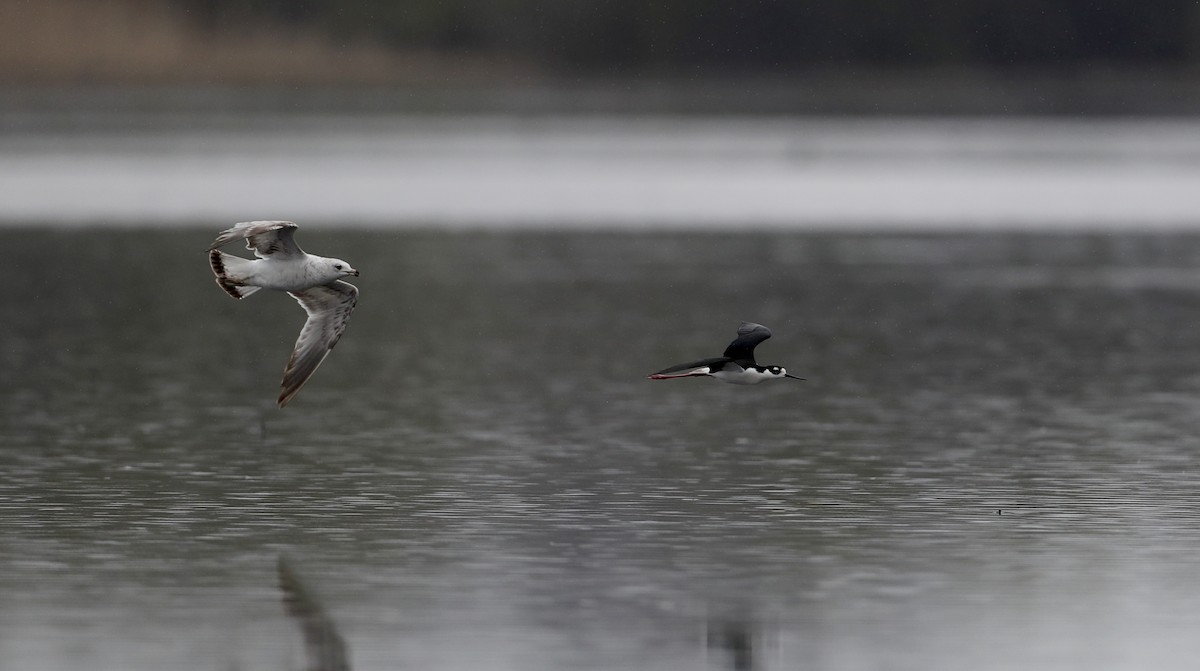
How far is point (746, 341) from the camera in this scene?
44.3 feet

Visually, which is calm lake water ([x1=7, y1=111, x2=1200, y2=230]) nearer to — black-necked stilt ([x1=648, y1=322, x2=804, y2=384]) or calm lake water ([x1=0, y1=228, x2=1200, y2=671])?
calm lake water ([x1=0, y1=228, x2=1200, y2=671])

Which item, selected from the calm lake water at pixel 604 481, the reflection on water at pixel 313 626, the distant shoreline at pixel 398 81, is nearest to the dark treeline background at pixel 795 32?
the distant shoreline at pixel 398 81

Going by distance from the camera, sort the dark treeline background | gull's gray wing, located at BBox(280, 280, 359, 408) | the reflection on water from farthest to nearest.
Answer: the dark treeline background → gull's gray wing, located at BBox(280, 280, 359, 408) → the reflection on water

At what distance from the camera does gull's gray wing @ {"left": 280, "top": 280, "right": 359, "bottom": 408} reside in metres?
13.8

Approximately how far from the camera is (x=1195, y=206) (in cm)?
4775

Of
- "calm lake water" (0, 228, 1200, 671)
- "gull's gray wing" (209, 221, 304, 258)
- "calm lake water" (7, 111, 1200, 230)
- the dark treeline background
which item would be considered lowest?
"calm lake water" (0, 228, 1200, 671)

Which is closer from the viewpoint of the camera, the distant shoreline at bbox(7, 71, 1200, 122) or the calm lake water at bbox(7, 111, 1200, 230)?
the calm lake water at bbox(7, 111, 1200, 230)

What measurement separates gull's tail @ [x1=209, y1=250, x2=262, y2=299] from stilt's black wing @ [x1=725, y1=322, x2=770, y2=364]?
248cm


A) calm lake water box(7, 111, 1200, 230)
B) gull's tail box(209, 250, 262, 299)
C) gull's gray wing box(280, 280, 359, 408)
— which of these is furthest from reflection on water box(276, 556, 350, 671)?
calm lake water box(7, 111, 1200, 230)

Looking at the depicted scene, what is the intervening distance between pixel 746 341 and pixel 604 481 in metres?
2.03

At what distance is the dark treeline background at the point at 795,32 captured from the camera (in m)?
119

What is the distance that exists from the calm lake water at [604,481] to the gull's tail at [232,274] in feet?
4.05

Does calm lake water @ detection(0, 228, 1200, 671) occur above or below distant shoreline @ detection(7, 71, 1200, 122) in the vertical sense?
below

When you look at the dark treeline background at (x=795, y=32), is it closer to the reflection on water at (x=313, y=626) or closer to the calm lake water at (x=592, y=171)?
the calm lake water at (x=592, y=171)
